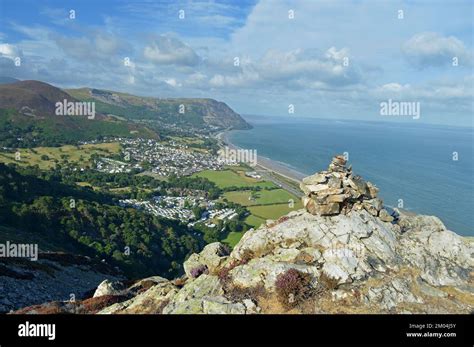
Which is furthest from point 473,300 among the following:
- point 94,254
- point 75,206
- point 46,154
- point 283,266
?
point 46,154

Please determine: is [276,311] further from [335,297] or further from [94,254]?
[94,254]

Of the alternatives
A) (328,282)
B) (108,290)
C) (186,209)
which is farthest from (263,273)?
(186,209)

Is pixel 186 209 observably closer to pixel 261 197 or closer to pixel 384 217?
pixel 261 197

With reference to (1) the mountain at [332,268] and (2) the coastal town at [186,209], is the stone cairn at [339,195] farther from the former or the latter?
(2) the coastal town at [186,209]

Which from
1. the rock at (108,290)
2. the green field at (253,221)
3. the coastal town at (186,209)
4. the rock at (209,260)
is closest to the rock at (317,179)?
the rock at (209,260)

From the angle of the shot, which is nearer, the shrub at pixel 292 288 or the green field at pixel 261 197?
the shrub at pixel 292 288
